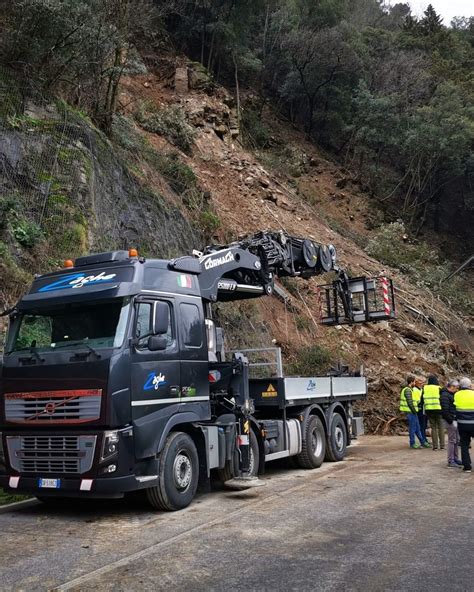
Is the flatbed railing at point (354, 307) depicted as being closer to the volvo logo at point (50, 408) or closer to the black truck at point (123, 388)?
the black truck at point (123, 388)

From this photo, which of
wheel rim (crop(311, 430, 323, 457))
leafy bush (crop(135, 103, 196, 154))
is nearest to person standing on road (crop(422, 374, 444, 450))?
wheel rim (crop(311, 430, 323, 457))

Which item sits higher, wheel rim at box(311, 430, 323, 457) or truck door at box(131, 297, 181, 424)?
truck door at box(131, 297, 181, 424)

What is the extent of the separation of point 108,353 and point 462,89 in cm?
3642

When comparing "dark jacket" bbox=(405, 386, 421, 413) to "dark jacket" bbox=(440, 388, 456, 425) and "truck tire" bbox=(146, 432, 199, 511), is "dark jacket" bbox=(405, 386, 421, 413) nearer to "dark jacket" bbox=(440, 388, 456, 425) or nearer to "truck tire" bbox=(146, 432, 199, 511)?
"dark jacket" bbox=(440, 388, 456, 425)

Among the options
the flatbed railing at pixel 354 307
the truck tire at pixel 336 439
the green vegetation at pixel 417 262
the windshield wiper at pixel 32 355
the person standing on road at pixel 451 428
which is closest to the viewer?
the windshield wiper at pixel 32 355

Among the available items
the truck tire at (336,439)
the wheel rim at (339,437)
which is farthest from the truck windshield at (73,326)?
the wheel rim at (339,437)

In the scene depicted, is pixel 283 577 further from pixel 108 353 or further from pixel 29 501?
pixel 29 501

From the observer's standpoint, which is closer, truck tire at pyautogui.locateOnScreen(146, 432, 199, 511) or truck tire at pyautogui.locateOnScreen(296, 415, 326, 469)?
truck tire at pyautogui.locateOnScreen(146, 432, 199, 511)

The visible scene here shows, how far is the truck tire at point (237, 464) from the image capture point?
9133 mm

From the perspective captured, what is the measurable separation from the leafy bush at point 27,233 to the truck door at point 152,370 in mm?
6150

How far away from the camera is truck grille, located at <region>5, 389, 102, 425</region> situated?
702 centimetres

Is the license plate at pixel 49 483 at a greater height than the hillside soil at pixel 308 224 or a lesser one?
lesser

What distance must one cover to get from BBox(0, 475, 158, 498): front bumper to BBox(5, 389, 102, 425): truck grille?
713 millimetres

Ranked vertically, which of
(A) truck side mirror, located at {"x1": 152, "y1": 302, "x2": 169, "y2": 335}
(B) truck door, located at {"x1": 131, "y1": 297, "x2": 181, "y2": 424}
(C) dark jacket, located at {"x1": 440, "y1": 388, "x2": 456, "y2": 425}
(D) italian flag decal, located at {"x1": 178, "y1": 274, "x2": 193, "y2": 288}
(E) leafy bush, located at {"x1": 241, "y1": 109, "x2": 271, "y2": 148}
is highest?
(E) leafy bush, located at {"x1": 241, "y1": 109, "x2": 271, "y2": 148}
